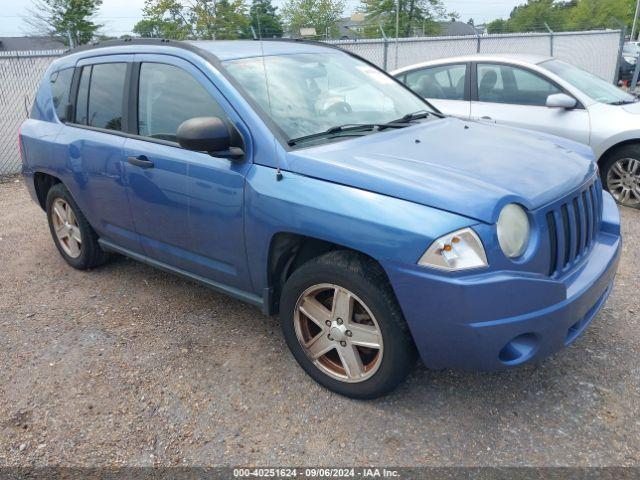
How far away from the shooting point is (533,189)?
8.34 feet

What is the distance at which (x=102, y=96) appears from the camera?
400 cm

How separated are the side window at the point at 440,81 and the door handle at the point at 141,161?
13.8 ft

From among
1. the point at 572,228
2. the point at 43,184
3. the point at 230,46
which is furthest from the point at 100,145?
the point at 572,228

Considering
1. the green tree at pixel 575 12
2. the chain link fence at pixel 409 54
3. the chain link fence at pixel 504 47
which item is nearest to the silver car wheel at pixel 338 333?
the chain link fence at pixel 409 54

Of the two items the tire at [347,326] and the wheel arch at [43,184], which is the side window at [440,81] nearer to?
the wheel arch at [43,184]

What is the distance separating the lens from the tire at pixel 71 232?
4.46 m

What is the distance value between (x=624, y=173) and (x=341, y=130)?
395 cm

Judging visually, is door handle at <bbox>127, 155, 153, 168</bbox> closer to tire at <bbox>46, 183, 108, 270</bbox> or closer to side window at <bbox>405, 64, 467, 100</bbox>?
tire at <bbox>46, 183, 108, 270</bbox>

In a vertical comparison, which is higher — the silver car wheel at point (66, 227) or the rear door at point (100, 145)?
the rear door at point (100, 145)

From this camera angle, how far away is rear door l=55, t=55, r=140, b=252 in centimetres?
378

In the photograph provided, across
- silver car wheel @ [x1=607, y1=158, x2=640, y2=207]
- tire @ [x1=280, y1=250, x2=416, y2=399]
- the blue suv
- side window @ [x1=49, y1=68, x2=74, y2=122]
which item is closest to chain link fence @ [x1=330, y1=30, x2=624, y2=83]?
silver car wheel @ [x1=607, y1=158, x2=640, y2=207]

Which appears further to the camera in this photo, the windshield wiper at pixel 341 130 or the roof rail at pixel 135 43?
the roof rail at pixel 135 43

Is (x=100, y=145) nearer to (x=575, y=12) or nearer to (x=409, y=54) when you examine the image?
(x=409, y=54)

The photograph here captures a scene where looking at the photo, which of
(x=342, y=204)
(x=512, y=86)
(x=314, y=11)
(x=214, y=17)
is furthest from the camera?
(x=314, y=11)
